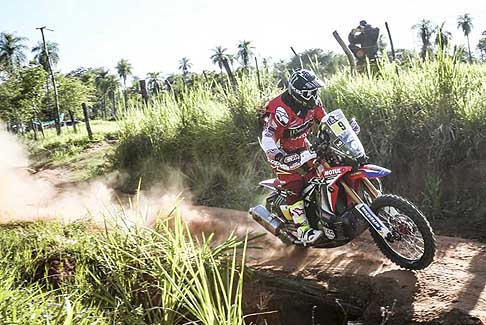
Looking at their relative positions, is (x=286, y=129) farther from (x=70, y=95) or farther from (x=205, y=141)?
(x=70, y=95)

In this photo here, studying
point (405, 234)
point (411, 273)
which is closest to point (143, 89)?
point (405, 234)

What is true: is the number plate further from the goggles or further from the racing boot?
the racing boot

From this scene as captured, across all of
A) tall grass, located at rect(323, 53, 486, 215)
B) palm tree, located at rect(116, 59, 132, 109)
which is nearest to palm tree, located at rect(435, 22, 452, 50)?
tall grass, located at rect(323, 53, 486, 215)

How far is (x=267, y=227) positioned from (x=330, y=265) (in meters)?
0.87

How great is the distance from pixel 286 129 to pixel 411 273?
188 cm

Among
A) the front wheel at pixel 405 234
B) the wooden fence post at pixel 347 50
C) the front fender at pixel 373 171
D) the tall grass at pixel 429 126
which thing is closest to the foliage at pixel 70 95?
the wooden fence post at pixel 347 50

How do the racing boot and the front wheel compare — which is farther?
the racing boot

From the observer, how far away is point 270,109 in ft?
17.5

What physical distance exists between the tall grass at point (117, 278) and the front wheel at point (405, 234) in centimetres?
130

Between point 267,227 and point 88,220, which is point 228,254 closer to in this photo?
point 267,227

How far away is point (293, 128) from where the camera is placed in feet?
17.6

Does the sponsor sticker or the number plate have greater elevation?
the sponsor sticker

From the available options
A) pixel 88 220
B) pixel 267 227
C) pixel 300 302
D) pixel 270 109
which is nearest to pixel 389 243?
pixel 300 302

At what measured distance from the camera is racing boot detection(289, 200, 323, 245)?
5.15m
